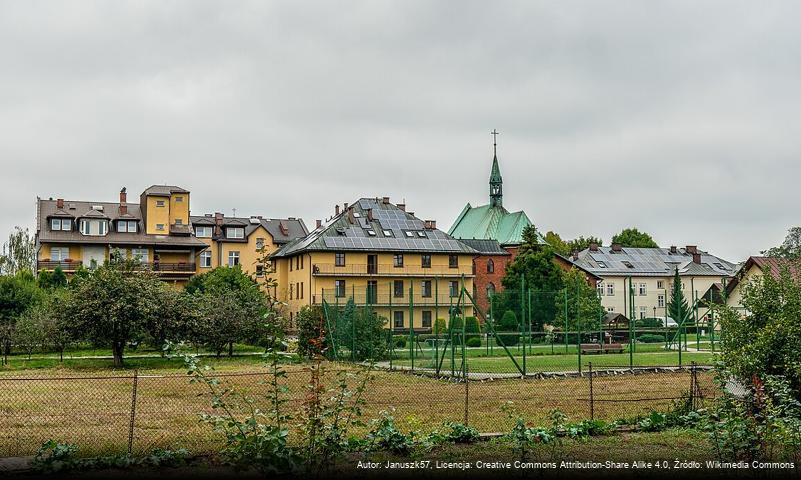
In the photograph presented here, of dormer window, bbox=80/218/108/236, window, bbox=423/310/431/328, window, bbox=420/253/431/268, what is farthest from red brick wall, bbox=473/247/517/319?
dormer window, bbox=80/218/108/236

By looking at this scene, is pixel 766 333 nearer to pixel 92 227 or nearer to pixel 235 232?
pixel 92 227

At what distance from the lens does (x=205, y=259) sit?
72188 mm

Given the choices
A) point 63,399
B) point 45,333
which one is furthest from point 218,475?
point 45,333

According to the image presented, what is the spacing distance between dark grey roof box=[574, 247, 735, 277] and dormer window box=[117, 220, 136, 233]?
1523 inches

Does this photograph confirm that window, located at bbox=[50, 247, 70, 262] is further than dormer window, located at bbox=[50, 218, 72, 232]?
No

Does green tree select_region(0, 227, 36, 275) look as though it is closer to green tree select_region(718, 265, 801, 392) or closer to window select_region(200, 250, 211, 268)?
window select_region(200, 250, 211, 268)

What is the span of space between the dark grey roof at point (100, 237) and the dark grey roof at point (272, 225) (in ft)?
13.7

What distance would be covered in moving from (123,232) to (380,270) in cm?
2218

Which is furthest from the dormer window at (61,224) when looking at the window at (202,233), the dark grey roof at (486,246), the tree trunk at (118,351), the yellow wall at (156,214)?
the tree trunk at (118,351)

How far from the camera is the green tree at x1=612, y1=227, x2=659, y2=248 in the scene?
3826 inches

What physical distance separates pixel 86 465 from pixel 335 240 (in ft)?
161

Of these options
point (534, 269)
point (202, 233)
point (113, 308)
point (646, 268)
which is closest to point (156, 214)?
point (202, 233)

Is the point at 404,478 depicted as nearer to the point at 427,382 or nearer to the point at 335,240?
the point at 427,382

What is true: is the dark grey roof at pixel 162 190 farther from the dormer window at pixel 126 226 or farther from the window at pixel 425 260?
the window at pixel 425 260
